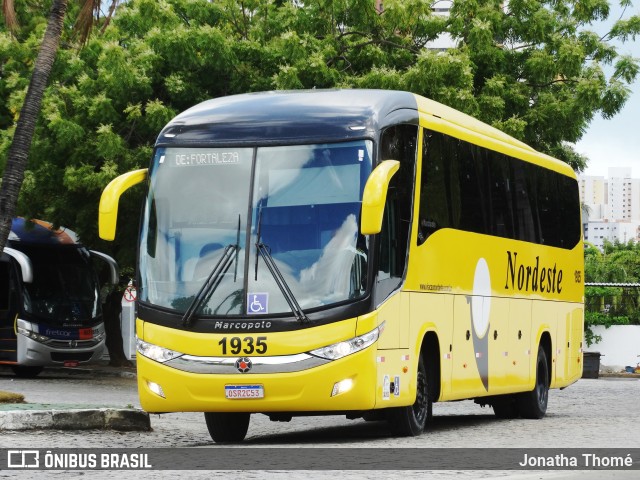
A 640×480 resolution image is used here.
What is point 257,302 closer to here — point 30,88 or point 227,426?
point 227,426

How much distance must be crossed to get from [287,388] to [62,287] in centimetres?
1986

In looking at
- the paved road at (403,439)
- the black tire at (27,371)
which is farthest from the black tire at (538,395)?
the black tire at (27,371)

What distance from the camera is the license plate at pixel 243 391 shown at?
1430 cm

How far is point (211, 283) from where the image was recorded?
14.6m

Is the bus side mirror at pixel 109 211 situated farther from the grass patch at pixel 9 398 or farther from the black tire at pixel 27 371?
the black tire at pixel 27 371

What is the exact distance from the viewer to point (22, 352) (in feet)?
105

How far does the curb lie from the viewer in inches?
606

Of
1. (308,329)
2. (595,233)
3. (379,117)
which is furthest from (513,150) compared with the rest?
(595,233)

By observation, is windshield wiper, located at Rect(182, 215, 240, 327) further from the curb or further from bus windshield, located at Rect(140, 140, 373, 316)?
the curb

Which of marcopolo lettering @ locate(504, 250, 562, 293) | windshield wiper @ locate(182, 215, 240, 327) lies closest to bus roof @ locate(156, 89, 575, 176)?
windshield wiper @ locate(182, 215, 240, 327)

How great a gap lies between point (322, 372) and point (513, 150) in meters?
7.21

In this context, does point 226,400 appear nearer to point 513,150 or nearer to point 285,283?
point 285,283

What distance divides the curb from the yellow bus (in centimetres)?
119

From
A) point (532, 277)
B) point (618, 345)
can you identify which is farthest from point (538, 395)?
point (618, 345)
